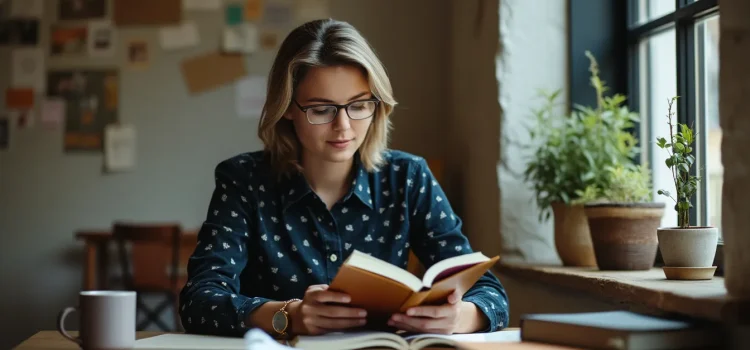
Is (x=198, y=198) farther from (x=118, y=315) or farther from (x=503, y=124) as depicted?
(x=118, y=315)

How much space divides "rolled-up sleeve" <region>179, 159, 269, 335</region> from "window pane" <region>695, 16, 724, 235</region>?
3.57 feet

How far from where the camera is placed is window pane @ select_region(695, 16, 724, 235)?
2.01 m

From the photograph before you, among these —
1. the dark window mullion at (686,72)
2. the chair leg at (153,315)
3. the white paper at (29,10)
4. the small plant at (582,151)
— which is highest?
the white paper at (29,10)

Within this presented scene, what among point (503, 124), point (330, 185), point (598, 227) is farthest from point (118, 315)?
point (503, 124)

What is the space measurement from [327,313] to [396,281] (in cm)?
16

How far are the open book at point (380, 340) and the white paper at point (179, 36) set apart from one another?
331cm

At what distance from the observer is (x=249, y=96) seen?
4324 millimetres

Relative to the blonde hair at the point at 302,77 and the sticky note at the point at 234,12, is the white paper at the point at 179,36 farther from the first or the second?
the blonde hair at the point at 302,77

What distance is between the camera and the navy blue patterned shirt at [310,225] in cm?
168

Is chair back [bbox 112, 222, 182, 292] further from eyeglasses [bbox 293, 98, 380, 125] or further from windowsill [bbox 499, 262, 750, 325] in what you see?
eyeglasses [bbox 293, 98, 380, 125]

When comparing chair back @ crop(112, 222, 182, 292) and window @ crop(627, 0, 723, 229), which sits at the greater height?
window @ crop(627, 0, 723, 229)

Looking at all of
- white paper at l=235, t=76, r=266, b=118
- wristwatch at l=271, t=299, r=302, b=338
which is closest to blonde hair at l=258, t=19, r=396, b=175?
wristwatch at l=271, t=299, r=302, b=338

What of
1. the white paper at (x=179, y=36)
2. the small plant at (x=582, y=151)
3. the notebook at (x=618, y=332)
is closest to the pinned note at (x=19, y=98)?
the white paper at (x=179, y=36)

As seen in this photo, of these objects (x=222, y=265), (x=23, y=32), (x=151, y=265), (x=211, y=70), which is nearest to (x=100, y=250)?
(x=151, y=265)
